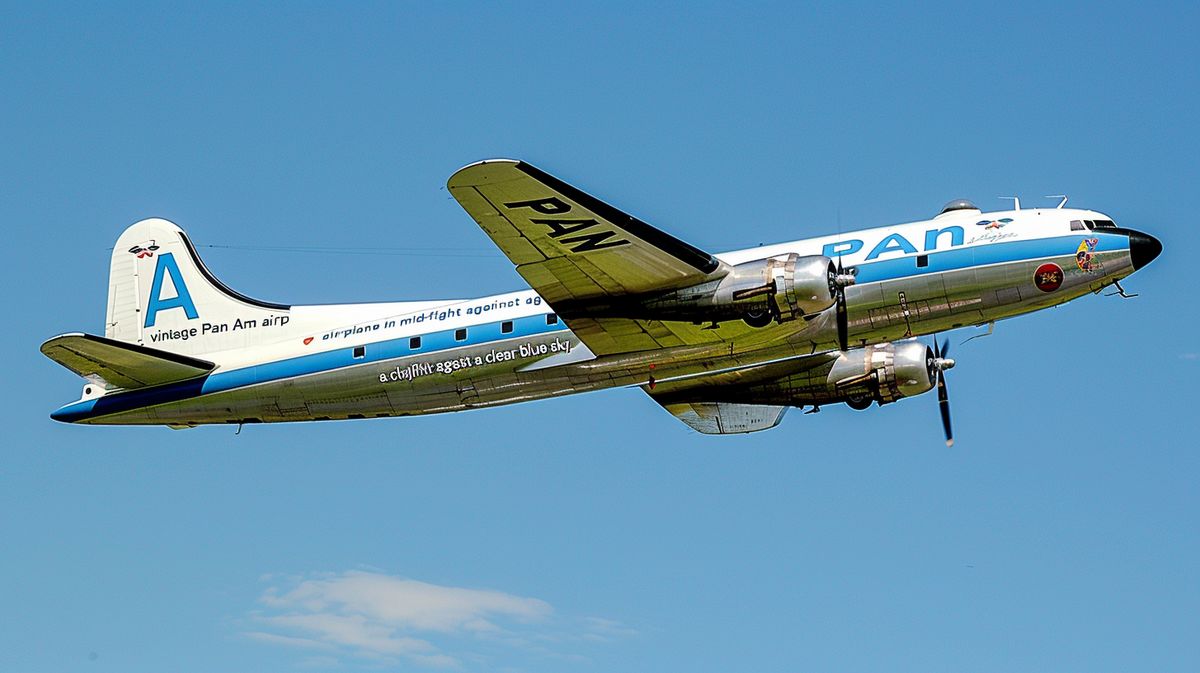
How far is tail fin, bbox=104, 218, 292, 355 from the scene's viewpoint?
27.7 meters

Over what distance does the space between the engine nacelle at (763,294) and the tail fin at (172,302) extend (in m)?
8.97

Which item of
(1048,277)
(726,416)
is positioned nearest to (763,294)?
(1048,277)

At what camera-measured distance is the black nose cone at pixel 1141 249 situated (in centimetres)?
2261

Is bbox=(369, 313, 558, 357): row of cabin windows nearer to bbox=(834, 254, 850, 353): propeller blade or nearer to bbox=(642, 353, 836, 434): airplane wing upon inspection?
bbox=(642, 353, 836, 434): airplane wing

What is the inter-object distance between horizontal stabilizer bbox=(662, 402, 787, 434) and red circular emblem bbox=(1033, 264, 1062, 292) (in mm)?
7120

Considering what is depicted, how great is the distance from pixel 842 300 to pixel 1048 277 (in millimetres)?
3477

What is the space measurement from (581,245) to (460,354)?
391 centimetres

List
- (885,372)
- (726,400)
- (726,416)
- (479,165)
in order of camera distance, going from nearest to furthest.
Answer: (479,165), (885,372), (726,400), (726,416)

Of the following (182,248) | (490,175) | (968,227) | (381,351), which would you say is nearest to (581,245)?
(490,175)

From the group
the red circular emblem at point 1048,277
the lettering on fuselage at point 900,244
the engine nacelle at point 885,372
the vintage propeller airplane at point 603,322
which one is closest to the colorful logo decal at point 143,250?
the vintage propeller airplane at point 603,322

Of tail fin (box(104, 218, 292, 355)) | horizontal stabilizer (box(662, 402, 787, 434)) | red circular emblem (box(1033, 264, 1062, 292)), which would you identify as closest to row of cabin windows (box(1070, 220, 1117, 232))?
red circular emblem (box(1033, 264, 1062, 292))

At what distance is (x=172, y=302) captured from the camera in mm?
29031

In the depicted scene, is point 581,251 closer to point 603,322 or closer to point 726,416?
point 603,322

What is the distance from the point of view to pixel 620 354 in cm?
2428
